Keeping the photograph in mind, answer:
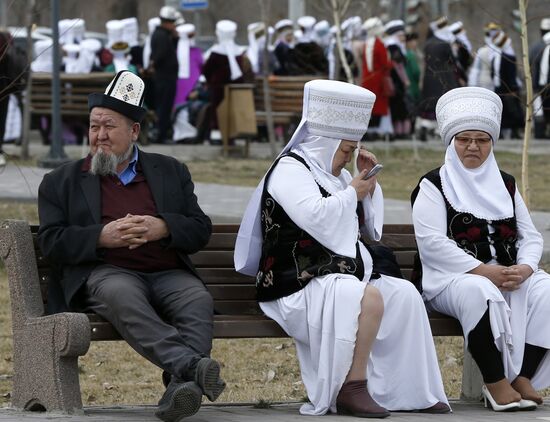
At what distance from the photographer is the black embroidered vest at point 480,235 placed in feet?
25.1

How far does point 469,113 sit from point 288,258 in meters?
1.16

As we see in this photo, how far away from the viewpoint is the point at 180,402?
6.45m

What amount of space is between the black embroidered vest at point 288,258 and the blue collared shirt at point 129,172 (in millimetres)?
589

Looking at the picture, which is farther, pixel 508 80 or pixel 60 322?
pixel 508 80

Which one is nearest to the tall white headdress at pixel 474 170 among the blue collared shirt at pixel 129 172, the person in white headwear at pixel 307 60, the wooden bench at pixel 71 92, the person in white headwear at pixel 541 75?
the blue collared shirt at pixel 129 172

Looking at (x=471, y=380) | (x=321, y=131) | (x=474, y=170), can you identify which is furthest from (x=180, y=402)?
(x=474, y=170)

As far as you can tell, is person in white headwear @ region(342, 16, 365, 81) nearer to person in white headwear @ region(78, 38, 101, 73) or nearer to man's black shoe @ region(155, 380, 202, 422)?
person in white headwear @ region(78, 38, 101, 73)

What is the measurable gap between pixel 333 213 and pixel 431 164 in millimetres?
14392

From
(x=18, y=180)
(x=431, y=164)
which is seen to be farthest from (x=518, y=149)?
(x=18, y=180)

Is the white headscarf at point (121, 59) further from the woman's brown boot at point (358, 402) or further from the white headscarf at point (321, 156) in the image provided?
the woman's brown boot at point (358, 402)

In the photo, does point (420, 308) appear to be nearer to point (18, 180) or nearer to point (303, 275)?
point (303, 275)

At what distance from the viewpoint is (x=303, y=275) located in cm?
722

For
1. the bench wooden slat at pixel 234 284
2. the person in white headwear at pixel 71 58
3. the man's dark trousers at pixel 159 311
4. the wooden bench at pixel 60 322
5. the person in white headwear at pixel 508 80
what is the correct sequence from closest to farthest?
the man's dark trousers at pixel 159 311 → the wooden bench at pixel 60 322 → the bench wooden slat at pixel 234 284 → the person in white headwear at pixel 71 58 → the person in white headwear at pixel 508 80

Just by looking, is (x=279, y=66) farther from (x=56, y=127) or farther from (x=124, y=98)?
(x=124, y=98)
